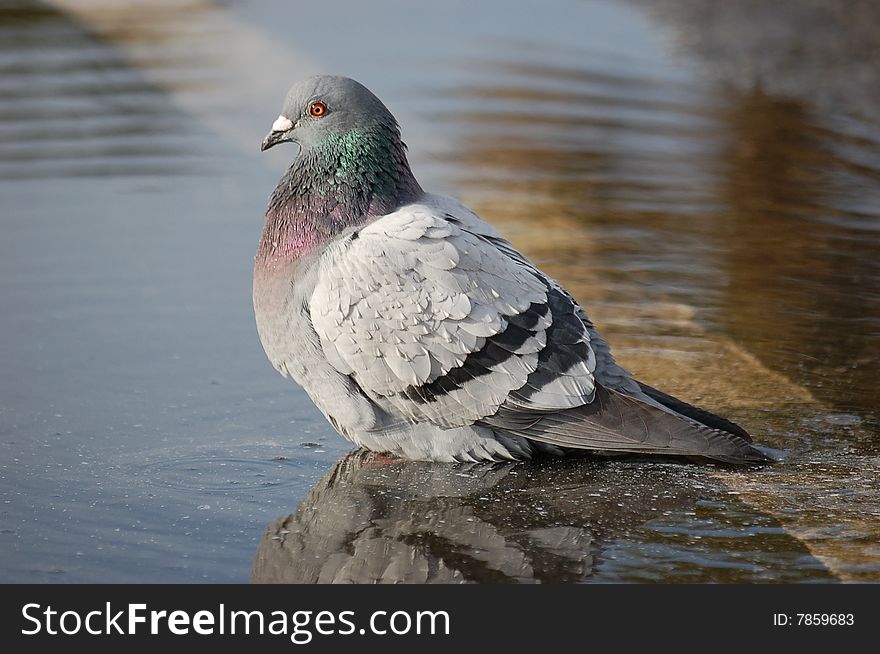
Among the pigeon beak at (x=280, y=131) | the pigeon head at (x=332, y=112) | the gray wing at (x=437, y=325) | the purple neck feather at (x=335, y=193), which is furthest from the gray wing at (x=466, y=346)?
the pigeon beak at (x=280, y=131)

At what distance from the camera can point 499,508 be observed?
5.21 metres

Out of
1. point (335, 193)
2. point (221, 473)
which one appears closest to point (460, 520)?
A: point (221, 473)

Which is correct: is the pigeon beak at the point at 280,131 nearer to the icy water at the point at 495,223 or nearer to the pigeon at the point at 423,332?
the pigeon at the point at 423,332

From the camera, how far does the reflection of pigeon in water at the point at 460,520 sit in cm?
477

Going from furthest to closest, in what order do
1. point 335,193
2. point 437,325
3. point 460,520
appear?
point 335,193 → point 437,325 → point 460,520

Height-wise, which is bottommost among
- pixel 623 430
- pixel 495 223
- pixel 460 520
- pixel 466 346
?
pixel 460 520

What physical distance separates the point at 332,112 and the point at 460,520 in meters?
1.83

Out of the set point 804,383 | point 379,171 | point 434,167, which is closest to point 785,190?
point 434,167

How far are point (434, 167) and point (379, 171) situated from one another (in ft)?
14.3

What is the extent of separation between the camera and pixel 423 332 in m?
5.29

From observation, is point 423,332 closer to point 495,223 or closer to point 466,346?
point 466,346

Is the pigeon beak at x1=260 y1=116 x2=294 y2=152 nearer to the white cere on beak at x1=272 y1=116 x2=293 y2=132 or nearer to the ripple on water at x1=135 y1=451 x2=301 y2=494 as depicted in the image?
the white cere on beak at x1=272 y1=116 x2=293 y2=132

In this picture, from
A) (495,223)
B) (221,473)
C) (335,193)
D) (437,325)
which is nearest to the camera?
(437,325)

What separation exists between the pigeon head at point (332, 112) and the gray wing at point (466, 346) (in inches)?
18.5
